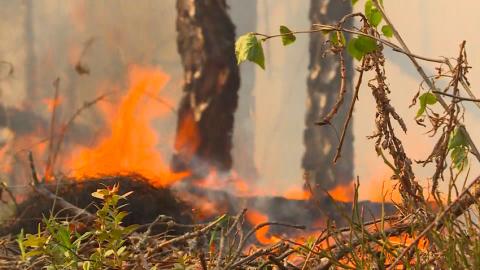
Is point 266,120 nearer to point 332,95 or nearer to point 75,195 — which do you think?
point 332,95

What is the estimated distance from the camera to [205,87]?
9.73ft

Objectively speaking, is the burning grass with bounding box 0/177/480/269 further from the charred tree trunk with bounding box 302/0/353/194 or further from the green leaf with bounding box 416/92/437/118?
the charred tree trunk with bounding box 302/0/353/194

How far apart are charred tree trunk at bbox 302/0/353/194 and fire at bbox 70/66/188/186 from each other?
0.63 m

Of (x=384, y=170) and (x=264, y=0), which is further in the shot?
(x=264, y=0)

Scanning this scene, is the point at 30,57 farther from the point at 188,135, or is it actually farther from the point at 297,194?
the point at 297,194

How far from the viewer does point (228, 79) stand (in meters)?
2.95

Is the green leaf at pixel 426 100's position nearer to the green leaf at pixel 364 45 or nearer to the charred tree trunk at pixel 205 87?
the green leaf at pixel 364 45

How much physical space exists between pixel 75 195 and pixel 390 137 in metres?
1.69

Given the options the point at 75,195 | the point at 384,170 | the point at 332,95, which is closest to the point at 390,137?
the point at 75,195

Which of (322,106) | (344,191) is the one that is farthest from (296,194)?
(322,106)

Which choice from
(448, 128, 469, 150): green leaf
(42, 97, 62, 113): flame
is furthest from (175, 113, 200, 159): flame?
(448, 128, 469, 150): green leaf

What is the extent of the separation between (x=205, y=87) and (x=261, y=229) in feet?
Result: 2.19

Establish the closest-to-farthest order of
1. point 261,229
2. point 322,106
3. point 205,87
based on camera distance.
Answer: point 261,229 < point 322,106 < point 205,87

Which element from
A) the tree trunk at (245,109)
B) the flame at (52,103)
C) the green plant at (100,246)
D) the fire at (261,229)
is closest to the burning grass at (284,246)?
the green plant at (100,246)
